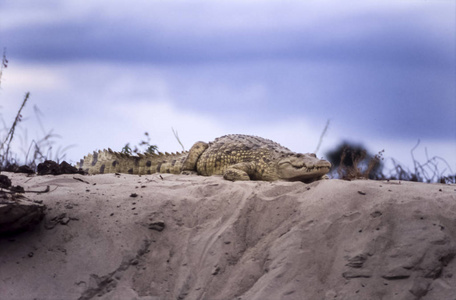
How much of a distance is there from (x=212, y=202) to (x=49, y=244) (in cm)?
175

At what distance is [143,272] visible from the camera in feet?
13.8

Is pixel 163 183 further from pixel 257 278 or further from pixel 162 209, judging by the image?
pixel 257 278

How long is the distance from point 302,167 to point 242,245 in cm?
305

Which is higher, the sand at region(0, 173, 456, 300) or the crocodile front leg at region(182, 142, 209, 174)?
the crocodile front leg at region(182, 142, 209, 174)

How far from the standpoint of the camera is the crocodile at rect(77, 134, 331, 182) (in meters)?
7.29

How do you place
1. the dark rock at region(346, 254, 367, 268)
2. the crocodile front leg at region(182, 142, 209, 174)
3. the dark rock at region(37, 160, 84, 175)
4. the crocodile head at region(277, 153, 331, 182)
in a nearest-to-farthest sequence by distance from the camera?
the dark rock at region(346, 254, 367, 268) → the dark rock at region(37, 160, 84, 175) → the crocodile head at region(277, 153, 331, 182) → the crocodile front leg at region(182, 142, 209, 174)

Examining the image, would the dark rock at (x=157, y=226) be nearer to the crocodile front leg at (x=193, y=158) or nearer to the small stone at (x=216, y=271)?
the small stone at (x=216, y=271)

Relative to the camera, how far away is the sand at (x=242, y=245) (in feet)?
12.5

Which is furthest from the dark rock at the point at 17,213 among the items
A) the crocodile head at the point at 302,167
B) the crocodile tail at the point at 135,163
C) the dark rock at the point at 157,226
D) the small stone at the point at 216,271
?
the crocodile tail at the point at 135,163

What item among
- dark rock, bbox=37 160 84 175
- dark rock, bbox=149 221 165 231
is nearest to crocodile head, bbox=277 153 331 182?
dark rock, bbox=149 221 165 231

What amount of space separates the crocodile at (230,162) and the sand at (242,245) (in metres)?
1.91

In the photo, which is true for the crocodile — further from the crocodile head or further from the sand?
the sand

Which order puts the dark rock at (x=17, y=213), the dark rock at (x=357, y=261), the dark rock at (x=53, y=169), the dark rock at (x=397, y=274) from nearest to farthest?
the dark rock at (x=397, y=274) → the dark rock at (x=357, y=261) → the dark rock at (x=17, y=213) → the dark rock at (x=53, y=169)

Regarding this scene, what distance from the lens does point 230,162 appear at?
807 cm
